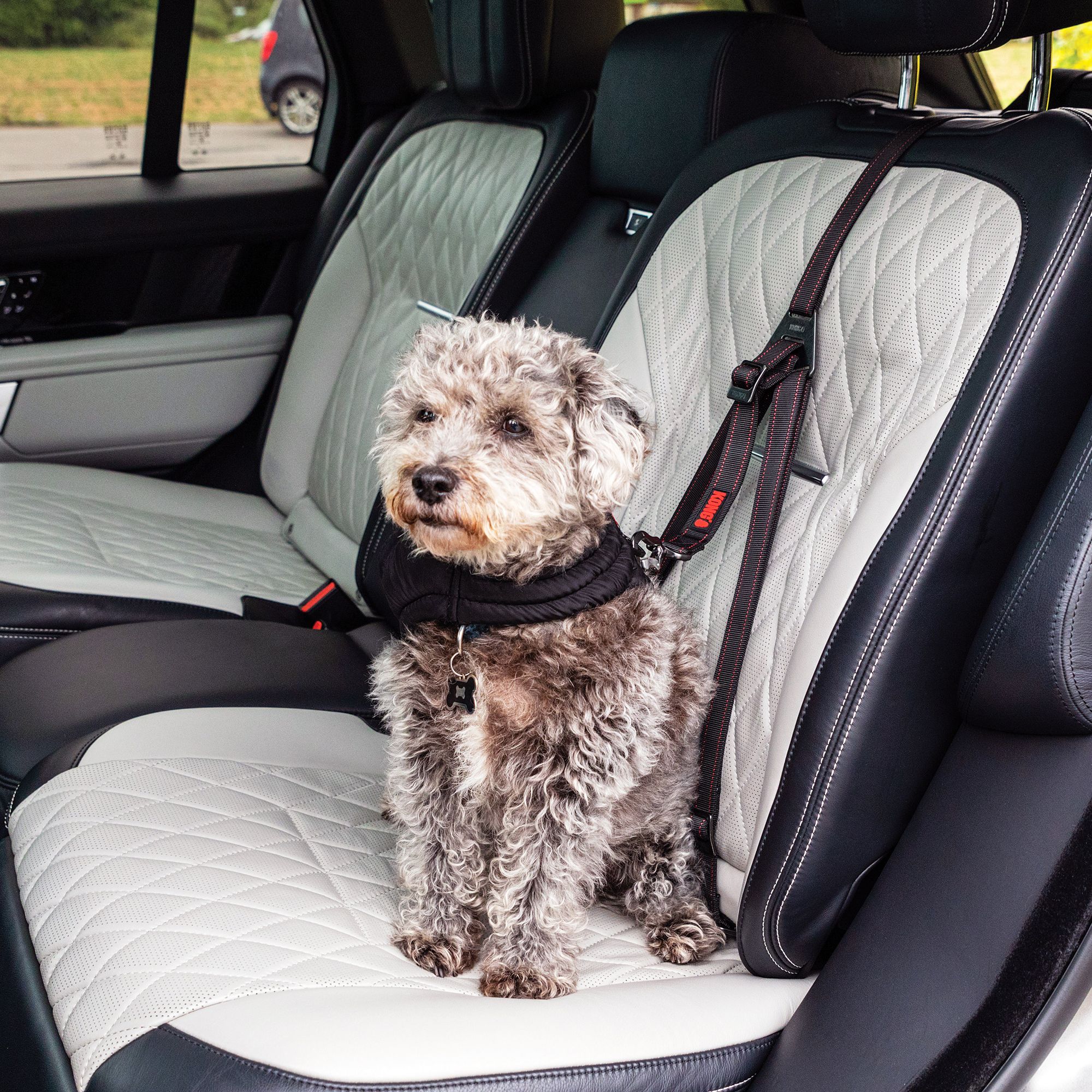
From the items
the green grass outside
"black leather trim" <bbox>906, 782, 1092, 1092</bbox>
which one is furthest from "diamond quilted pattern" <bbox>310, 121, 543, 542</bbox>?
"black leather trim" <bbox>906, 782, 1092, 1092</bbox>

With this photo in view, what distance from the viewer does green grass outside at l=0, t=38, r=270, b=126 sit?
414cm

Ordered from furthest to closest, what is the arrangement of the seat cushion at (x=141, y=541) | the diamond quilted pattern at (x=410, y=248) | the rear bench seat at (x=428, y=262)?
the diamond quilted pattern at (x=410, y=248), the seat cushion at (x=141, y=541), the rear bench seat at (x=428, y=262)

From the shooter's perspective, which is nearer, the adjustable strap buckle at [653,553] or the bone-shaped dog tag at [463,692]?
the bone-shaped dog tag at [463,692]

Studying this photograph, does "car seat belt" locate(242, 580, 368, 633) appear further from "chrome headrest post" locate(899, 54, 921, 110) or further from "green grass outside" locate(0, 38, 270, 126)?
"green grass outside" locate(0, 38, 270, 126)

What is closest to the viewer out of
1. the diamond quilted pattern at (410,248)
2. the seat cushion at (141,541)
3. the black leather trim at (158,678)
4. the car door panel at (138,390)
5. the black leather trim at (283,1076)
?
the black leather trim at (283,1076)

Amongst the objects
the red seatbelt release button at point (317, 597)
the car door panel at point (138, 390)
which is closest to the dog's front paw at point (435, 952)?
the red seatbelt release button at point (317, 597)

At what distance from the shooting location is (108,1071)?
1532 mm

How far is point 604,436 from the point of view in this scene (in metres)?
1.88

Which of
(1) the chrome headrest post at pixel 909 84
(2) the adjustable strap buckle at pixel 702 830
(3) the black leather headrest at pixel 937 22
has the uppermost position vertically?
(3) the black leather headrest at pixel 937 22

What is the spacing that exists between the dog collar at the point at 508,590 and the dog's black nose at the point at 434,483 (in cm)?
15

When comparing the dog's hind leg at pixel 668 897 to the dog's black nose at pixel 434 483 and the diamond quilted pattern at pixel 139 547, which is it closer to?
the dog's black nose at pixel 434 483

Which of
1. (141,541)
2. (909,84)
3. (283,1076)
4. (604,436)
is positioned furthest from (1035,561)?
(141,541)

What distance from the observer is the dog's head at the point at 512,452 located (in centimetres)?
183

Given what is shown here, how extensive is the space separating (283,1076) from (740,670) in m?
0.97
